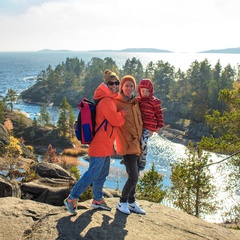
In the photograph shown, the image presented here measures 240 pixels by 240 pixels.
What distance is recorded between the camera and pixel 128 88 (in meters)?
6.02

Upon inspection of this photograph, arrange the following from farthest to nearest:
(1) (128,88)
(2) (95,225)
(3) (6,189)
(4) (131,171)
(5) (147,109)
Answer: (3) (6,189) → (5) (147,109) → (4) (131,171) → (1) (128,88) → (2) (95,225)

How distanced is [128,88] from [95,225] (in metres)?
2.82

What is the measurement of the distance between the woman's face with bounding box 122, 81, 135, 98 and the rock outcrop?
8.58 feet

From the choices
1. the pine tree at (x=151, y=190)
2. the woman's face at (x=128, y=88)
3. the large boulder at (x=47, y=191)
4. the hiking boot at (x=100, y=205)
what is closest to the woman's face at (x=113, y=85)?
the woman's face at (x=128, y=88)

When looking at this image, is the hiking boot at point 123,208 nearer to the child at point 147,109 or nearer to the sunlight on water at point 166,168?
the child at point 147,109

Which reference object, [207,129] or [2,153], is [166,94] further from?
[2,153]

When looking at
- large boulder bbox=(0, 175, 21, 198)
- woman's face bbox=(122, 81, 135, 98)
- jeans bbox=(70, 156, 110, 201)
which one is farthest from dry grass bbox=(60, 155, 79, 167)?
woman's face bbox=(122, 81, 135, 98)

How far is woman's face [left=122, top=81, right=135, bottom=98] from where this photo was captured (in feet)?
19.7

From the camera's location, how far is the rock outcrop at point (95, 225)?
5234 mm

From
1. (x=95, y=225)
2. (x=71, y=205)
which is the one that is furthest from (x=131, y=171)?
(x=71, y=205)

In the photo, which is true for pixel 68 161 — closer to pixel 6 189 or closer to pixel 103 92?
pixel 6 189

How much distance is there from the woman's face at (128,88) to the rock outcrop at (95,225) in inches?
103

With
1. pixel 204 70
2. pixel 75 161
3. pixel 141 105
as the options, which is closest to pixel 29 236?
pixel 141 105

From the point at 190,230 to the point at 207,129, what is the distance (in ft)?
187
